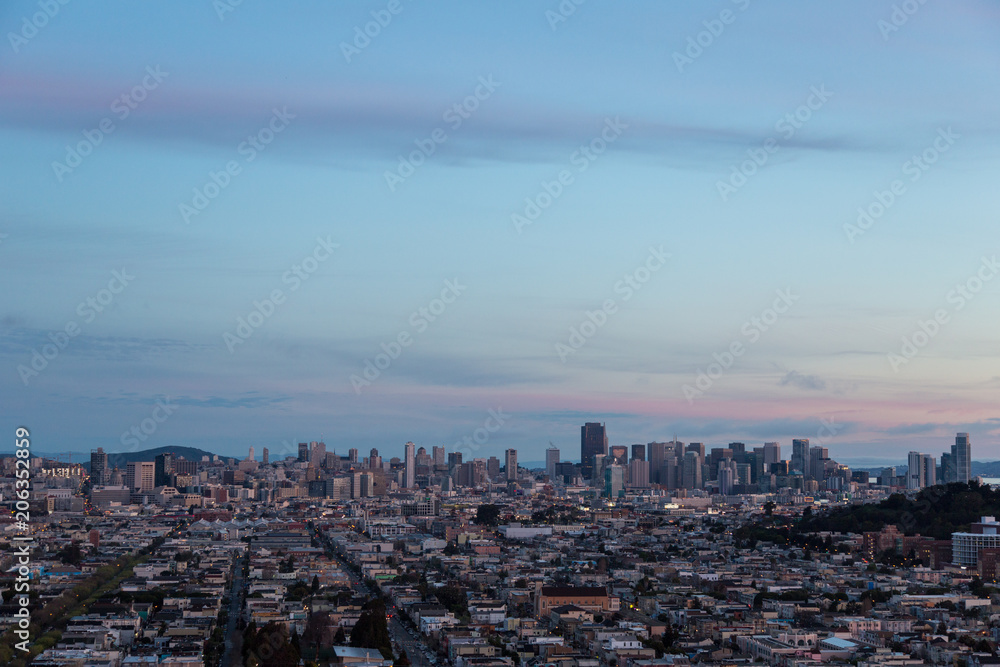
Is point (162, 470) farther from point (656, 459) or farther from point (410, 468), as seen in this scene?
point (656, 459)

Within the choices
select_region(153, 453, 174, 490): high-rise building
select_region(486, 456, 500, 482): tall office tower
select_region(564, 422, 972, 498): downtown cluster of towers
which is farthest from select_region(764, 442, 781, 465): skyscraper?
select_region(153, 453, 174, 490): high-rise building

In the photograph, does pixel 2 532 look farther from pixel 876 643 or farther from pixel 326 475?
pixel 326 475

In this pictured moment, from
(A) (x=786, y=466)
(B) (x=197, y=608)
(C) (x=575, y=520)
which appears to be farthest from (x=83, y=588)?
(A) (x=786, y=466)

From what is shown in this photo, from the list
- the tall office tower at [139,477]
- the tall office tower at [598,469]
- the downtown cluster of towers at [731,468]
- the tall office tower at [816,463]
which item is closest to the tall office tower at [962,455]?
the downtown cluster of towers at [731,468]

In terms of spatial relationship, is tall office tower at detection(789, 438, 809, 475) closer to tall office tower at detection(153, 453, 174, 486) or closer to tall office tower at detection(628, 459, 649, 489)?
tall office tower at detection(628, 459, 649, 489)

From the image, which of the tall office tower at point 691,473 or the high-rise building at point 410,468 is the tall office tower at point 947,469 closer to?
the tall office tower at point 691,473

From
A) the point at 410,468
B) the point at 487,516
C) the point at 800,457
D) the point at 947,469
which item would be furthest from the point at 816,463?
the point at 487,516
